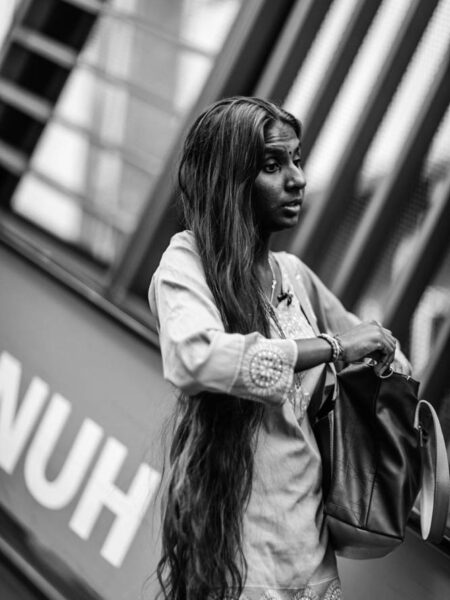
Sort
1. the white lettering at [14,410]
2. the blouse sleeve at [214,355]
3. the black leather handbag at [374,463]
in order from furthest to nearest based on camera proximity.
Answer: the white lettering at [14,410], the black leather handbag at [374,463], the blouse sleeve at [214,355]

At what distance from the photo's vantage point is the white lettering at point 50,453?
3.92m

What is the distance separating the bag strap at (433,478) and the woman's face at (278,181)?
1.67ft

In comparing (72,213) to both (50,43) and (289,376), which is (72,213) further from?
(289,376)

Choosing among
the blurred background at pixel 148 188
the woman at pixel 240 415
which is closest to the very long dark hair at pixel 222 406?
the woman at pixel 240 415

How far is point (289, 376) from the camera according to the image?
6.23 ft

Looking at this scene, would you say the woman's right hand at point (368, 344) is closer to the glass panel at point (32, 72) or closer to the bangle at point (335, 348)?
the bangle at point (335, 348)

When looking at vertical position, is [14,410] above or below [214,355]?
below

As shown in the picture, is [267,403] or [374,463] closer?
[267,403]

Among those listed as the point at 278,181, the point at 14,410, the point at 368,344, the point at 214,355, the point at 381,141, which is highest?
the point at 381,141

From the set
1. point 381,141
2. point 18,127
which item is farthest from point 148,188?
point 381,141

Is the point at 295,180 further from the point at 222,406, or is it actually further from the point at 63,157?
the point at 63,157

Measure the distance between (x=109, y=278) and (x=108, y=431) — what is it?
31.1 inches

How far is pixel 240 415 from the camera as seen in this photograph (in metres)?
2.02

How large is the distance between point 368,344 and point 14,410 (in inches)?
104
